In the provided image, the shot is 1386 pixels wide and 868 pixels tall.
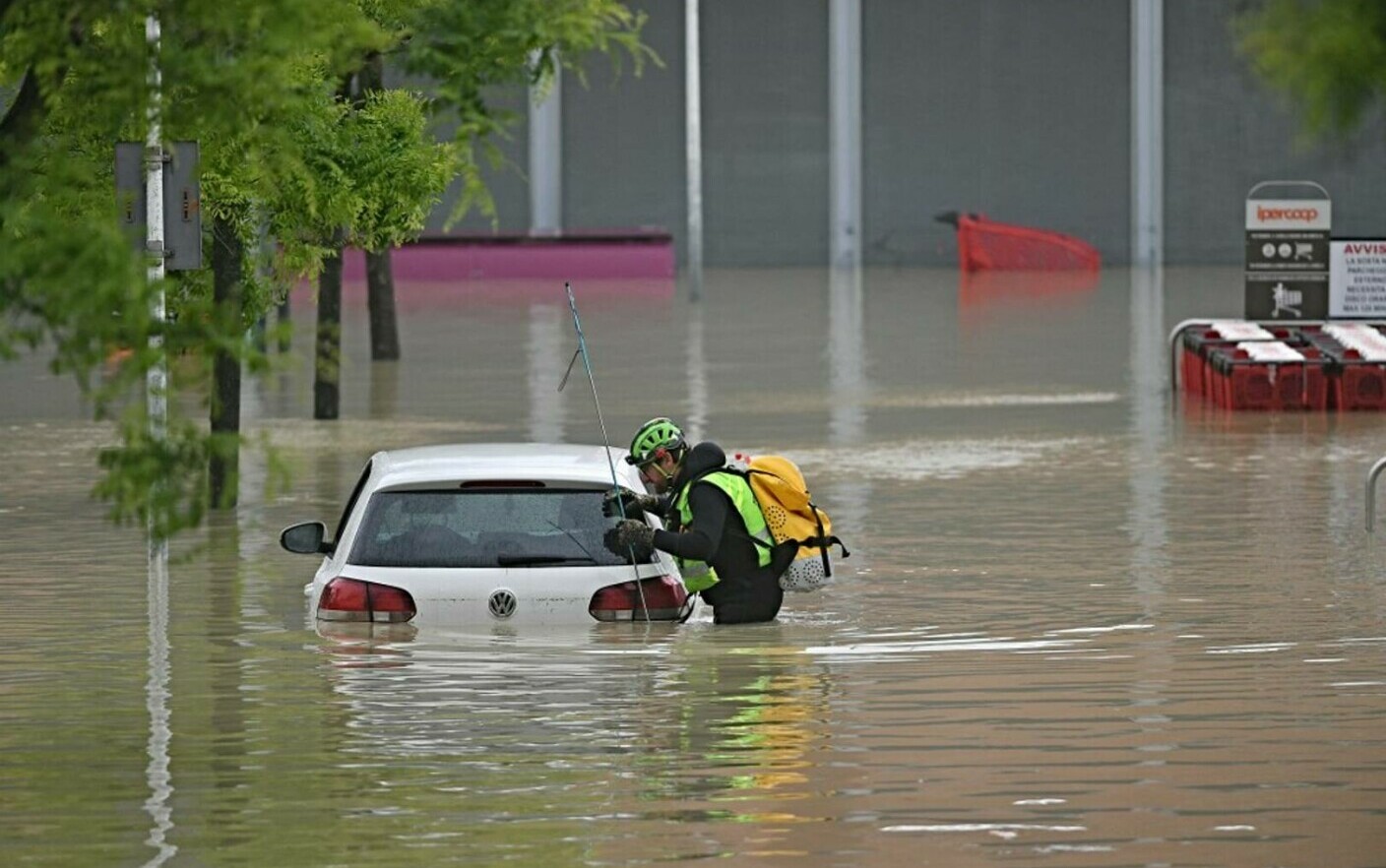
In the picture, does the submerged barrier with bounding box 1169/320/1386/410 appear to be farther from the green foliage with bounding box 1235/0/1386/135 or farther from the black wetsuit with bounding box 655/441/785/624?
the green foliage with bounding box 1235/0/1386/135

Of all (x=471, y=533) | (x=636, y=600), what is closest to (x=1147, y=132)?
(x=471, y=533)

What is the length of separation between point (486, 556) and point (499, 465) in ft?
1.25

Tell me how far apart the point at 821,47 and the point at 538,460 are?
55411 mm

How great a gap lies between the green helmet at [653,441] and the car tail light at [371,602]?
1405 mm

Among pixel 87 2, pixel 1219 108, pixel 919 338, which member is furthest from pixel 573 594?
pixel 1219 108

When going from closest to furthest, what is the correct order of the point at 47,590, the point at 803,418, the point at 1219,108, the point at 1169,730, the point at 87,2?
the point at 87,2 < the point at 1169,730 < the point at 47,590 < the point at 803,418 < the point at 1219,108

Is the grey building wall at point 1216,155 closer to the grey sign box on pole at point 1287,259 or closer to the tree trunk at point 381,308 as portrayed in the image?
the tree trunk at point 381,308

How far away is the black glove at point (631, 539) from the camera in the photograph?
11.8 metres

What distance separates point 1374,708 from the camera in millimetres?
11445

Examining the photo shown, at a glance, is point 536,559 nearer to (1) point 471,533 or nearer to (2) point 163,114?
(1) point 471,533

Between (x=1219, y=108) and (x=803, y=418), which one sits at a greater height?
(x=1219, y=108)

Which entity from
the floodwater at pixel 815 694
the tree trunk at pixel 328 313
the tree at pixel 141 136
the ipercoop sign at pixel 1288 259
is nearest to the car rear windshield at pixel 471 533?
the floodwater at pixel 815 694

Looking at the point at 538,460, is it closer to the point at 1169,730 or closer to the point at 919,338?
the point at 1169,730

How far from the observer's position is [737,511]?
42.0 feet
